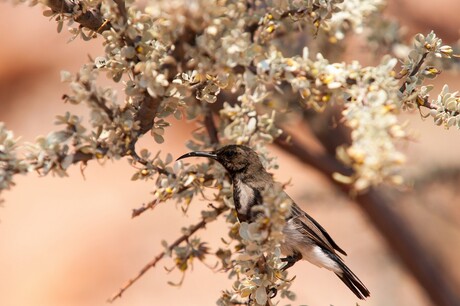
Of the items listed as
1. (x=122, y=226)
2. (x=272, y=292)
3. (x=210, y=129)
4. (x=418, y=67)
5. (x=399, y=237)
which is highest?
(x=122, y=226)

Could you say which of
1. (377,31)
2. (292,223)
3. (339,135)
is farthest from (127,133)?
(339,135)

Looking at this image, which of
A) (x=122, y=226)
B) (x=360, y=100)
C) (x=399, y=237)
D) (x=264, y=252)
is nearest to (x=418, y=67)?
(x=360, y=100)

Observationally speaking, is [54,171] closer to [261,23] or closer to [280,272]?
[280,272]

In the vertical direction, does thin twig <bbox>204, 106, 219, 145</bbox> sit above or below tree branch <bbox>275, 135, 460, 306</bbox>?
below

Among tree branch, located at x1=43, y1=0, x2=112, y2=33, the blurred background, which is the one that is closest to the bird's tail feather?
tree branch, located at x1=43, y1=0, x2=112, y2=33

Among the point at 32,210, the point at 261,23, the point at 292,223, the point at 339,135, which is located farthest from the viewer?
the point at 32,210

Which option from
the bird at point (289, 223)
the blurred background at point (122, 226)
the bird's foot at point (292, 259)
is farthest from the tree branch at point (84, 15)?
the blurred background at point (122, 226)

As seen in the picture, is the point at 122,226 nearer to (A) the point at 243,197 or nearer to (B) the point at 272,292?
(A) the point at 243,197

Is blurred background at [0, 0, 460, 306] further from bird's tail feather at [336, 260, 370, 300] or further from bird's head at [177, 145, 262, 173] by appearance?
bird's head at [177, 145, 262, 173]
